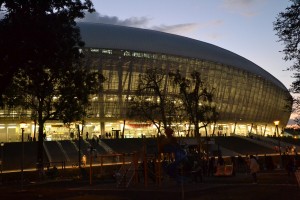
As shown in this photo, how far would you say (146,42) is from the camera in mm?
102125

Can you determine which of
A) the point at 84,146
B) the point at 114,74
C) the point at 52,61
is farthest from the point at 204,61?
the point at 52,61

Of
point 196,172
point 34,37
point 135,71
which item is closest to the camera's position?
point 34,37

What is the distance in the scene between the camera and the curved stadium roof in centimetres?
9675

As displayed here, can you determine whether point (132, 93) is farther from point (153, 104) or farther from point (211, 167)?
point (211, 167)

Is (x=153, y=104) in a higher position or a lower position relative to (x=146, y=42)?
lower

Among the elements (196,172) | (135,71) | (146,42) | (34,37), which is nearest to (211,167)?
(196,172)

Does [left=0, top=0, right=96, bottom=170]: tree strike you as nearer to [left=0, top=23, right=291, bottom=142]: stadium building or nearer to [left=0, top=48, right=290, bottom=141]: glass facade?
[left=0, top=48, right=290, bottom=141]: glass facade

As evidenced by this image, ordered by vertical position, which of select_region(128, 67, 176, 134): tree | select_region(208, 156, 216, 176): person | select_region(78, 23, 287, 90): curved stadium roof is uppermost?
select_region(78, 23, 287, 90): curved stadium roof

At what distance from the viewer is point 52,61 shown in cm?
2230

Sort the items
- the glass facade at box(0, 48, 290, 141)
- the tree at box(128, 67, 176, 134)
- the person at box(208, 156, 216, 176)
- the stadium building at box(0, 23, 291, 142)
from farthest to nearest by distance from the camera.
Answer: the stadium building at box(0, 23, 291, 142), the glass facade at box(0, 48, 290, 141), the tree at box(128, 67, 176, 134), the person at box(208, 156, 216, 176)

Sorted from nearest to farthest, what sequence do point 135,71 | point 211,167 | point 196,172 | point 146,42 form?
1. point 196,172
2. point 211,167
3. point 135,71
4. point 146,42

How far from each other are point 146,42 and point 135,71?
762 cm

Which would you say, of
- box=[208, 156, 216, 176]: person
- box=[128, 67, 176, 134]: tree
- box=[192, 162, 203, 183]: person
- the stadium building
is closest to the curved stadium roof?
the stadium building

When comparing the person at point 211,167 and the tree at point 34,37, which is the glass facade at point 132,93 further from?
the tree at point 34,37
